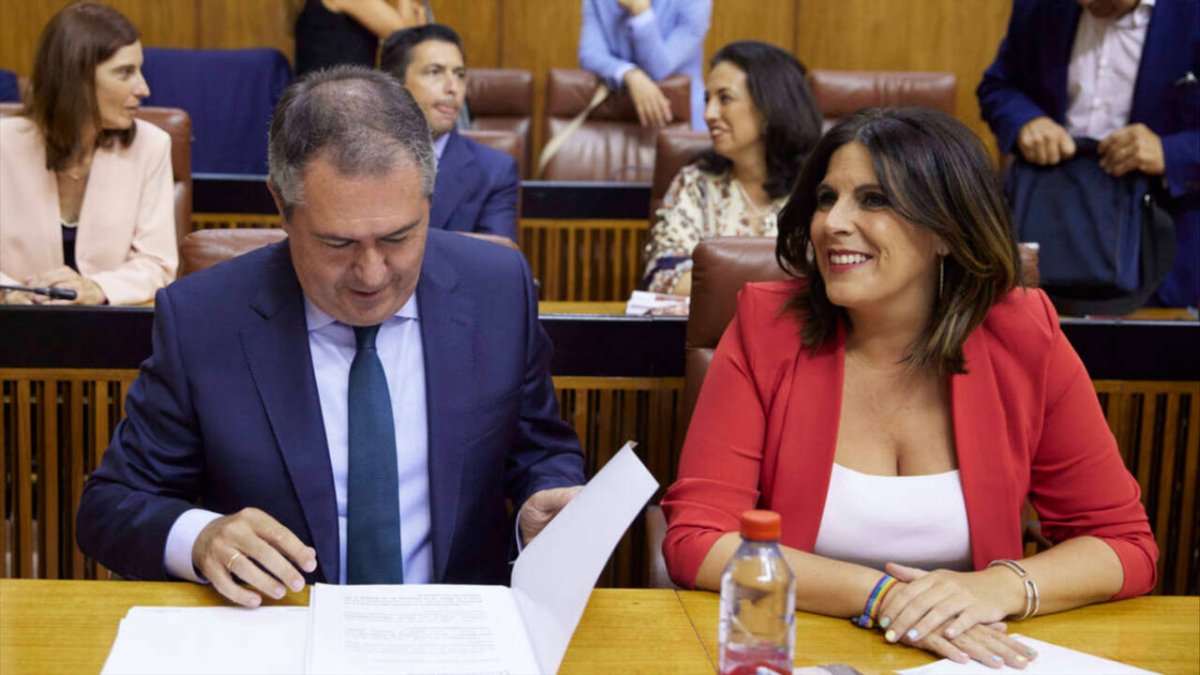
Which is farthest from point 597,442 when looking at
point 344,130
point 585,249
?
point 585,249

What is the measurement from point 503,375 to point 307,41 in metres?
3.00

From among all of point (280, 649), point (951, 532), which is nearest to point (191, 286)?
point (280, 649)

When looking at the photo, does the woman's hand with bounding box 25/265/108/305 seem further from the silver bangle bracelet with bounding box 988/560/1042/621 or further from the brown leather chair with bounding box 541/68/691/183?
the brown leather chair with bounding box 541/68/691/183

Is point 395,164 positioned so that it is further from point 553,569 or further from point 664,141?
point 664,141

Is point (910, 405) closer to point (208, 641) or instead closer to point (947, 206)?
point (947, 206)

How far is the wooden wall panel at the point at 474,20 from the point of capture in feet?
22.4

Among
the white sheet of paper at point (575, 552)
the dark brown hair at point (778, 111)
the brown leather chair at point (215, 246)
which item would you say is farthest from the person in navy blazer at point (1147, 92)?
the white sheet of paper at point (575, 552)

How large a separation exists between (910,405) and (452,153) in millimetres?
2114

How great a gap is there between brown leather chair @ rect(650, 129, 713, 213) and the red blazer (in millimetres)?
2258

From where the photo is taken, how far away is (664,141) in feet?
13.1

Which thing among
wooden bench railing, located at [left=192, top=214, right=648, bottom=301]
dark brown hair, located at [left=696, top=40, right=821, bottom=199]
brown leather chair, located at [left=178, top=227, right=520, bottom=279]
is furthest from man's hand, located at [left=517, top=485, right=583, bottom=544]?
wooden bench railing, located at [left=192, top=214, right=648, bottom=301]

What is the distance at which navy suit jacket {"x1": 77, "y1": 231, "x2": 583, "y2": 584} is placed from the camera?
1.60 meters

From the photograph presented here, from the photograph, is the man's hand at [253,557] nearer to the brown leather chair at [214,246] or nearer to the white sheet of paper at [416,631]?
the white sheet of paper at [416,631]

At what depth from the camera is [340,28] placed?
4398mm
